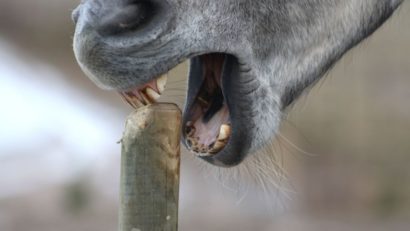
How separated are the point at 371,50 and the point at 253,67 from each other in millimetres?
3827

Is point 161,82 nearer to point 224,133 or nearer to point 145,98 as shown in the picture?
point 145,98

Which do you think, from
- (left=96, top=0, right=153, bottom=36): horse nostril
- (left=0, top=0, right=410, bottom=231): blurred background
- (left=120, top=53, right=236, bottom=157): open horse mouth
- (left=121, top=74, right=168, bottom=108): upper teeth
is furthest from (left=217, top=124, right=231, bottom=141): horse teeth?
(left=0, top=0, right=410, bottom=231): blurred background

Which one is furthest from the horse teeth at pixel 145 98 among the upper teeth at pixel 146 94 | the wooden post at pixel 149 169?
the wooden post at pixel 149 169

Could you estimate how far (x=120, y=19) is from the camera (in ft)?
4.70

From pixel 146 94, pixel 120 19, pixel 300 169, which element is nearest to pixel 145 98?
pixel 146 94

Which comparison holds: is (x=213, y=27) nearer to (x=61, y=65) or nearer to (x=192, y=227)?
(x=192, y=227)

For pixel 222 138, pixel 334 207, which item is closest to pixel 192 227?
pixel 334 207

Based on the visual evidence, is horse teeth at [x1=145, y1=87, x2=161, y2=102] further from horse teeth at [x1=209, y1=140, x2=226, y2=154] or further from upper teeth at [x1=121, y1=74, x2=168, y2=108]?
horse teeth at [x1=209, y1=140, x2=226, y2=154]

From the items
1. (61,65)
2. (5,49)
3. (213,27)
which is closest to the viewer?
(213,27)

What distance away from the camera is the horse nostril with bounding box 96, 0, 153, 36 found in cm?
143

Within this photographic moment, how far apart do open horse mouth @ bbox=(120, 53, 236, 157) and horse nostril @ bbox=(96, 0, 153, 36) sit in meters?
0.21

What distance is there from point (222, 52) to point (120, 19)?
204 millimetres

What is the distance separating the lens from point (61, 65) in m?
8.18

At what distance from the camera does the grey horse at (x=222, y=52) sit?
146 cm
